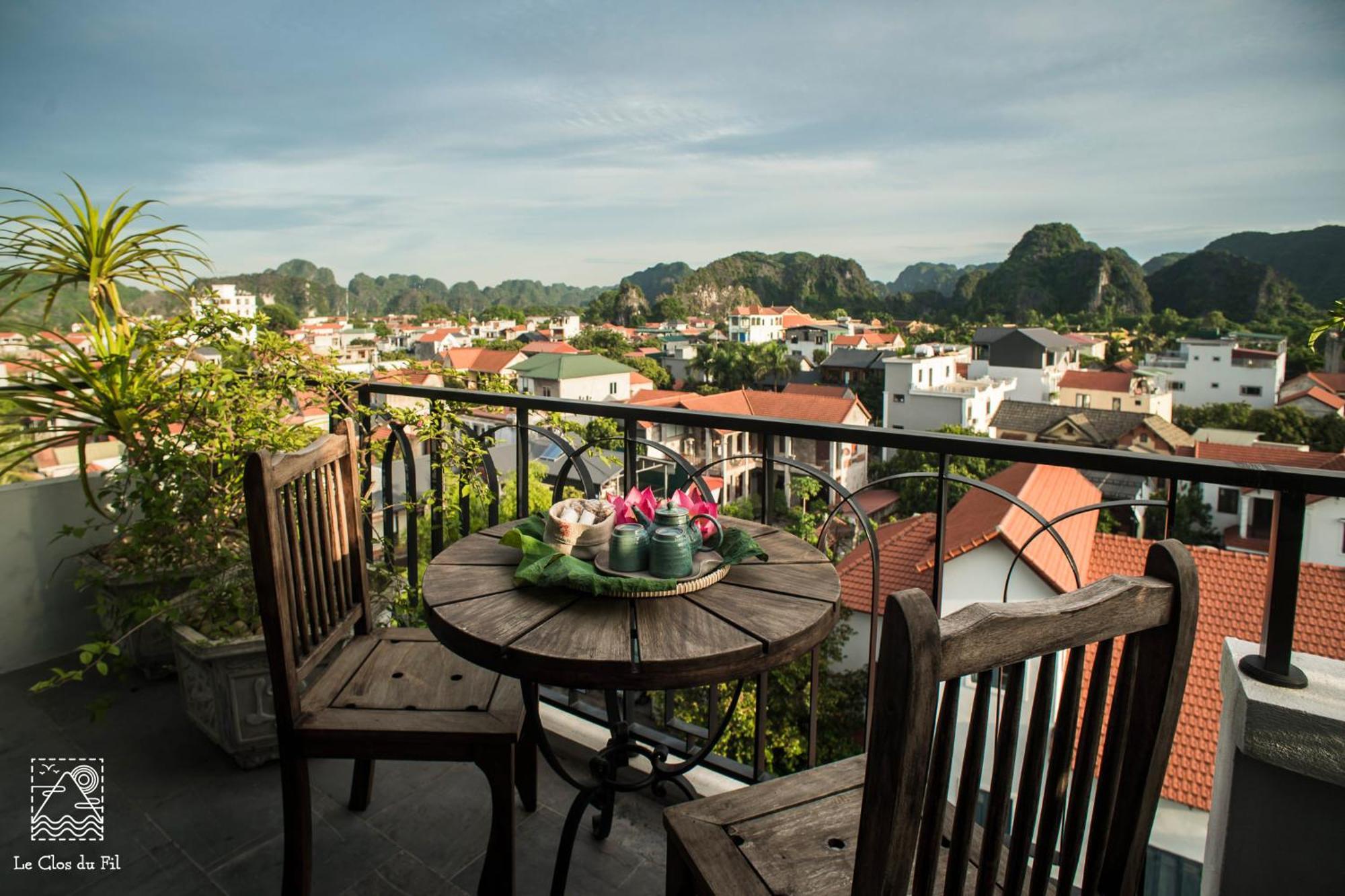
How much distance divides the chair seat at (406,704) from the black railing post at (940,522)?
2.78 feet

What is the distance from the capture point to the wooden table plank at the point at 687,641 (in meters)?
1.00

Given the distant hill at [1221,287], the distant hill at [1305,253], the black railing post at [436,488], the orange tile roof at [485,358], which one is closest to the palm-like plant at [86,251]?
the black railing post at [436,488]

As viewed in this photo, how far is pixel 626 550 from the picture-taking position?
4.06 ft

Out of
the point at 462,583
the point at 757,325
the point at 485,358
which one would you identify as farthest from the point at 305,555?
the point at 757,325

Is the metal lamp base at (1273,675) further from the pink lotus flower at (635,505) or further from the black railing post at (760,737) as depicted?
the pink lotus flower at (635,505)

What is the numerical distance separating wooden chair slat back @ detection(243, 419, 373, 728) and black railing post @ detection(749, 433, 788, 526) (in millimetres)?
952

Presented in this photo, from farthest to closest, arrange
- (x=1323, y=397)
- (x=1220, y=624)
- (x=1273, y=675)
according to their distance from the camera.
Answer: (x=1323, y=397) < (x=1220, y=624) < (x=1273, y=675)

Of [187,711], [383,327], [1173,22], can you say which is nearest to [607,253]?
[383,327]

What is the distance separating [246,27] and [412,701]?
9.42 meters

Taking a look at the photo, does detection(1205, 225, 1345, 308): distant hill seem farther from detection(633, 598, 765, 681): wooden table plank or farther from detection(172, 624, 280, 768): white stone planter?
detection(172, 624, 280, 768): white stone planter

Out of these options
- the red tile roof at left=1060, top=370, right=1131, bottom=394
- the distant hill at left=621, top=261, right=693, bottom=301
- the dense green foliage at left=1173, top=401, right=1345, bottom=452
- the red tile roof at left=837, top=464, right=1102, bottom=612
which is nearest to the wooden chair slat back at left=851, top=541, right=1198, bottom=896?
the red tile roof at left=837, top=464, right=1102, bottom=612

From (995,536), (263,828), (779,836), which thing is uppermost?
(779,836)

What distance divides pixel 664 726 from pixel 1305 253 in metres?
92.8

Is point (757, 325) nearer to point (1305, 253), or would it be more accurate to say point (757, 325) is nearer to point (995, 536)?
point (1305, 253)
